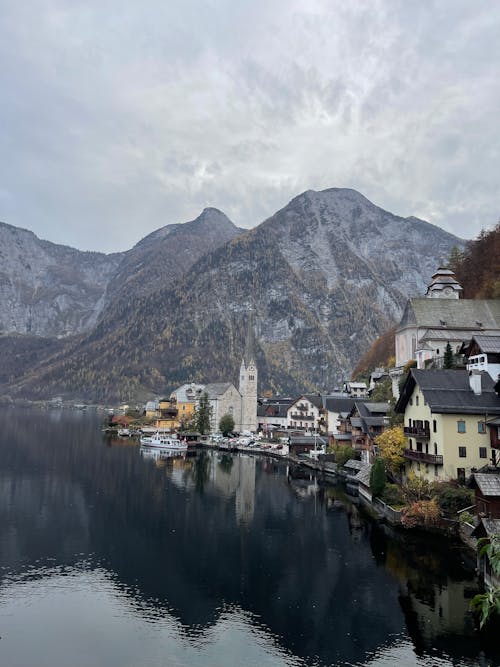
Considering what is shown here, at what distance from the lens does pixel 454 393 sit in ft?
153

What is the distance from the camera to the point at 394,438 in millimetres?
53406

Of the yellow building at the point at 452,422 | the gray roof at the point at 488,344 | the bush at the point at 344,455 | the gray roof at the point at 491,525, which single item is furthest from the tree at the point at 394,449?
the bush at the point at 344,455

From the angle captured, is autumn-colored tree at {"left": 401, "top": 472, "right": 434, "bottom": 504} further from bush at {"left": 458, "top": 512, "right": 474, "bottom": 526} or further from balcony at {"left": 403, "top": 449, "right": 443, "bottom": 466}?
bush at {"left": 458, "top": 512, "right": 474, "bottom": 526}

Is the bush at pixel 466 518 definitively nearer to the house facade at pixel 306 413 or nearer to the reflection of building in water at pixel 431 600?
the reflection of building in water at pixel 431 600

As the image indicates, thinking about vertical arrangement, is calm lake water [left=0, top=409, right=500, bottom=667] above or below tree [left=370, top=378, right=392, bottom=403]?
below

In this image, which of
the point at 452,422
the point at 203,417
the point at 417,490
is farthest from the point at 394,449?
the point at 203,417

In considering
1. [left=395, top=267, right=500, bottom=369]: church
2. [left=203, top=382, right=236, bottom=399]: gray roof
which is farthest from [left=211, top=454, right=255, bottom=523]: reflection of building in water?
[left=203, top=382, right=236, bottom=399]: gray roof

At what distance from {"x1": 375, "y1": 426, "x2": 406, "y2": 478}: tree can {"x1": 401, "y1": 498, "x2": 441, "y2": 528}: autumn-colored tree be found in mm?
9105

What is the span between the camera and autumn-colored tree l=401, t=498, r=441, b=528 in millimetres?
42344

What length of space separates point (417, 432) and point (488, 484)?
13.6 metres

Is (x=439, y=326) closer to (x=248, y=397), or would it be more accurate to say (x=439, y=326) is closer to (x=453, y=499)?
(x=453, y=499)

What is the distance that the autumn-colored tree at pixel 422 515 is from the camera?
4234 cm

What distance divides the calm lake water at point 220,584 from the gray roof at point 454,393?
461 inches

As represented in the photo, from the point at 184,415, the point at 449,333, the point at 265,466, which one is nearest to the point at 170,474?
the point at 265,466
